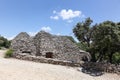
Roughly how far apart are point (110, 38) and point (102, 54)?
4.20 metres

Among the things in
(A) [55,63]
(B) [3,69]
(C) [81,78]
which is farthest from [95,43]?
(B) [3,69]

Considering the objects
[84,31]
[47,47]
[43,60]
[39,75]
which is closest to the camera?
[39,75]

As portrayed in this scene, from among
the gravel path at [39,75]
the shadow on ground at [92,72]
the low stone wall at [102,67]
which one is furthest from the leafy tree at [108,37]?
the gravel path at [39,75]

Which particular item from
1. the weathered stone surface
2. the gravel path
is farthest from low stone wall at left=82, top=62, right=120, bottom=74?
the weathered stone surface

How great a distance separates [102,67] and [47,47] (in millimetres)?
7244

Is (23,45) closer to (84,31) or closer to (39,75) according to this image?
(84,31)

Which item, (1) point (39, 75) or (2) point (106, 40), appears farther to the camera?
(2) point (106, 40)

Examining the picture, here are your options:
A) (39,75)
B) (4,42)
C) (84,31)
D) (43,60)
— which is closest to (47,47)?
(43,60)

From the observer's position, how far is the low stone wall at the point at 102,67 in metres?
21.3

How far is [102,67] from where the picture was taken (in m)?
21.8

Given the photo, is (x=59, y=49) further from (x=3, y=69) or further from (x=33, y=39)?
(x=3, y=69)

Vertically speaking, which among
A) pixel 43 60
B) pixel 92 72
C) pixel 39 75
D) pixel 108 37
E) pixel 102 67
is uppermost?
A: pixel 108 37

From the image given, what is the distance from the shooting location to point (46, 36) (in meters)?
26.4

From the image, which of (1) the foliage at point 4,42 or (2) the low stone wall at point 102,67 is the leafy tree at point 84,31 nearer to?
(2) the low stone wall at point 102,67
